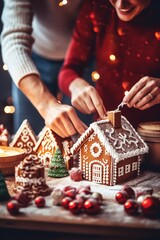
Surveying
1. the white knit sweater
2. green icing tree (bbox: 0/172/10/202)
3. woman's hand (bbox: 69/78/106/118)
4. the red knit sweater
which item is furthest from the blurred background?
green icing tree (bbox: 0/172/10/202)

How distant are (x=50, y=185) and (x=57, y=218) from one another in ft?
1.44

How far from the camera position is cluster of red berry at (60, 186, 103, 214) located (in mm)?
1588

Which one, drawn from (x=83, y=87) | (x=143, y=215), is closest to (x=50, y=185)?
(x=143, y=215)

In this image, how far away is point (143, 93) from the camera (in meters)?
2.28

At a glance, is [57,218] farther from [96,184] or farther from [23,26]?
[23,26]

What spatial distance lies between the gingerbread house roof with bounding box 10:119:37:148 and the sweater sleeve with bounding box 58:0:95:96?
50cm

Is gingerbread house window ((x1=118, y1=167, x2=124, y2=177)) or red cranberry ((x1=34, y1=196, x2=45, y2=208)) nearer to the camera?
red cranberry ((x1=34, y1=196, x2=45, y2=208))

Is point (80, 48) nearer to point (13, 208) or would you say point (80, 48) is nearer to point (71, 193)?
point (71, 193)

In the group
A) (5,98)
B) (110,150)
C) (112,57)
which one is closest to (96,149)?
(110,150)

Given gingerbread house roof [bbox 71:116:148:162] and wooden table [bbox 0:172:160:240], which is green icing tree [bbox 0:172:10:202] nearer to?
wooden table [bbox 0:172:160:240]

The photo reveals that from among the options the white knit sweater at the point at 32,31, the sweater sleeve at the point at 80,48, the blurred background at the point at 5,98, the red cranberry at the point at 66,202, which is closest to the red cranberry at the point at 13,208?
the red cranberry at the point at 66,202

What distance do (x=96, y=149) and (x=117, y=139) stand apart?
10cm

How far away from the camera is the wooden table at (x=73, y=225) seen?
149cm

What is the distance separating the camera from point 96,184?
2016 mm
